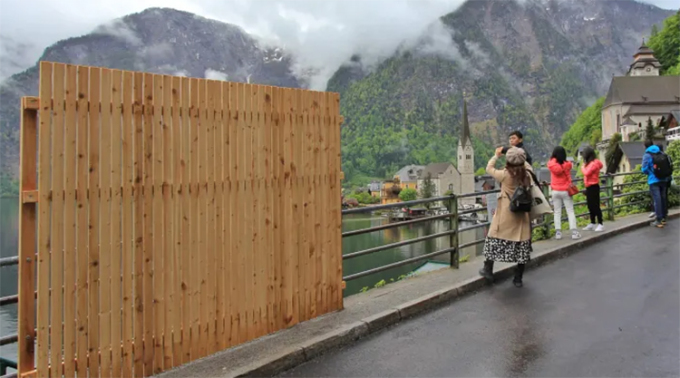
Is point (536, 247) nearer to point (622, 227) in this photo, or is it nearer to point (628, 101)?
point (622, 227)

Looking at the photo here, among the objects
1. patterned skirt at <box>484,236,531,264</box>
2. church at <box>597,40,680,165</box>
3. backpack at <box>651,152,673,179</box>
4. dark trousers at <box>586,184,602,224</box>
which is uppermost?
church at <box>597,40,680,165</box>

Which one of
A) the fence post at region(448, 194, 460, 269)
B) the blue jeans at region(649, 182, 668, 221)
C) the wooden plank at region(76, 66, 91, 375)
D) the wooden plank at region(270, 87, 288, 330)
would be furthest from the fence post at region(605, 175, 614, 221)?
the wooden plank at region(76, 66, 91, 375)

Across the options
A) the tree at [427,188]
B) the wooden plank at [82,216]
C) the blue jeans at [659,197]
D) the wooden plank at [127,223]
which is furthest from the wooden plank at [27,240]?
the tree at [427,188]

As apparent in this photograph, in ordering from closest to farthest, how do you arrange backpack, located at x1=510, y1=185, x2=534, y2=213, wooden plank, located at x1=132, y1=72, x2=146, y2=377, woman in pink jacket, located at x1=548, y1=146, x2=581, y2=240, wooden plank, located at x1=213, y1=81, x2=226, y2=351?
1. wooden plank, located at x1=132, y1=72, x2=146, y2=377
2. wooden plank, located at x1=213, y1=81, x2=226, y2=351
3. backpack, located at x1=510, y1=185, x2=534, y2=213
4. woman in pink jacket, located at x1=548, y1=146, x2=581, y2=240

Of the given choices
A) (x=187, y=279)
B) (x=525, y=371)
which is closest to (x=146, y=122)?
(x=187, y=279)

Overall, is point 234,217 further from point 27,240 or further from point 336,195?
point 27,240

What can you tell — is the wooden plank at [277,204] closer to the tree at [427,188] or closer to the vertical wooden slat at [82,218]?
the vertical wooden slat at [82,218]

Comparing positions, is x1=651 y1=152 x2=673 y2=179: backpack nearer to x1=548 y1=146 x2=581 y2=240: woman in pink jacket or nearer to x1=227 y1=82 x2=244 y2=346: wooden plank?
x1=548 y1=146 x2=581 y2=240: woman in pink jacket

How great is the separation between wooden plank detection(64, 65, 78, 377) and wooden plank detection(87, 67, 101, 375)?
0.10m

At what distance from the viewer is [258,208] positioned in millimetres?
4578

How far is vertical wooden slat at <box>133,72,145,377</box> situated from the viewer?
12.3ft

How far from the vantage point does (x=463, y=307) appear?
233 inches

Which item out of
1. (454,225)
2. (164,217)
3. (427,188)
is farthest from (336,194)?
(427,188)

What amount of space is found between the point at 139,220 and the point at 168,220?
0.23m
